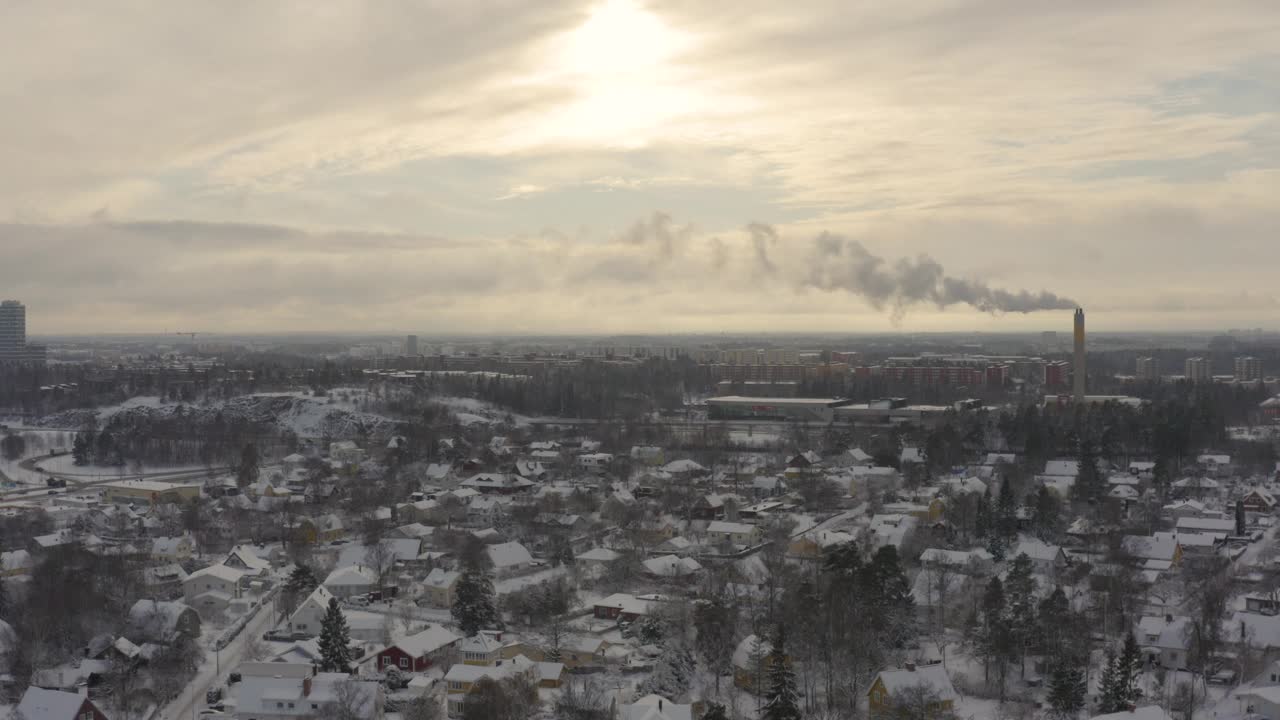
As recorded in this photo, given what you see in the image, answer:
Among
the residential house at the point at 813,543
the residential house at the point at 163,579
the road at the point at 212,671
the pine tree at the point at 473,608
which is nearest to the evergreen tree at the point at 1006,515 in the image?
the residential house at the point at 813,543

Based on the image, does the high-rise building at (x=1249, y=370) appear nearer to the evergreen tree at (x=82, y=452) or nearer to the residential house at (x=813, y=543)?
the residential house at (x=813, y=543)

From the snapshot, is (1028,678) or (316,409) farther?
(316,409)

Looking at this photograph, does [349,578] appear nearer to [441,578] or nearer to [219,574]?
[441,578]

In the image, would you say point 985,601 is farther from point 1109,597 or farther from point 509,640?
point 509,640

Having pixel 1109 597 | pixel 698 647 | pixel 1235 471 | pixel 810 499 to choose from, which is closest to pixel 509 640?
pixel 698 647

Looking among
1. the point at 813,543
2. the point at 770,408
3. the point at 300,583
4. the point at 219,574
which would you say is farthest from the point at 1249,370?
the point at 219,574

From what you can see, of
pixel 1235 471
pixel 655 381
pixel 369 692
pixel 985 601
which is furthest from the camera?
pixel 655 381

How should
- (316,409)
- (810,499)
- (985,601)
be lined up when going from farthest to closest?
1. (316,409)
2. (810,499)
3. (985,601)

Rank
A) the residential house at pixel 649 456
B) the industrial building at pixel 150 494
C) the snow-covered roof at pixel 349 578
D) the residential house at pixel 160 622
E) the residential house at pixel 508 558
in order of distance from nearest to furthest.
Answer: the residential house at pixel 160 622, the snow-covered roof at pixel 349 578, the residential house at pixel 508 558, the industrial building at pixel 150 494, the residential house at pixel 649 456
